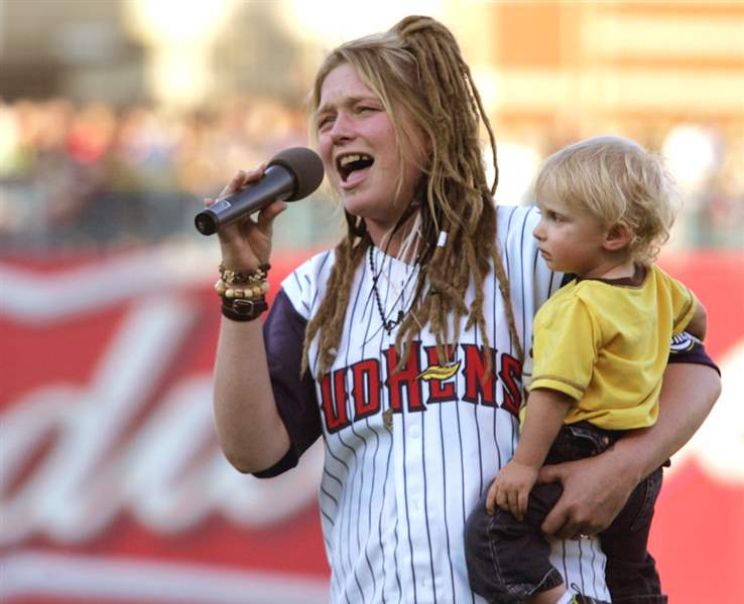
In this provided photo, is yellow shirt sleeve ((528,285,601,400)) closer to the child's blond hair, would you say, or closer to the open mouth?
the child's blond hair

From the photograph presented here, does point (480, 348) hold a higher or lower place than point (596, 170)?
lower

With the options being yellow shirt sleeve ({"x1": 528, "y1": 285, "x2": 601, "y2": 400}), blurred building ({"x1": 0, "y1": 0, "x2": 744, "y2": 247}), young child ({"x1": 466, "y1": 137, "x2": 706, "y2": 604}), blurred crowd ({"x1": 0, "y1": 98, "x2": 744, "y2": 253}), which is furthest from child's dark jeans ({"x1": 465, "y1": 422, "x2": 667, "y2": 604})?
blurred building ({"x1": 0, "y1": 0, "x2": 744, "y2": 247})

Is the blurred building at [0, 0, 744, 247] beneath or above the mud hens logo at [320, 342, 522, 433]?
beneath

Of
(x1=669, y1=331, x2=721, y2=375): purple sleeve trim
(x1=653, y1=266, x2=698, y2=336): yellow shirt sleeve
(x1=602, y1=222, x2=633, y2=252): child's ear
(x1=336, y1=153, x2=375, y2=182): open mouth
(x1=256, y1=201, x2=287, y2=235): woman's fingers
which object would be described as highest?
(x1=336, y1=153, x2=375, y2=182): open mouth

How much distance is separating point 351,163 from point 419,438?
53cm

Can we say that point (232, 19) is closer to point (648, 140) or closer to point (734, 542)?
point (648, 140)

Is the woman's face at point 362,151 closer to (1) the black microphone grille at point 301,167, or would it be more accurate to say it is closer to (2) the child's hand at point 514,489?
(1) the black microphone grille at point 301,167

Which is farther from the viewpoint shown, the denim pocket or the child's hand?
the denim pocket

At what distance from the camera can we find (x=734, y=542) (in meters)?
7.03

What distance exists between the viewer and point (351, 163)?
114 inches

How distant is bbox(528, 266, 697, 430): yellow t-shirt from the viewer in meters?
2.60

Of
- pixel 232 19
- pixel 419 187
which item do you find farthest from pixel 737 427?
pixel 232 19

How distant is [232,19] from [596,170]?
16322 mm

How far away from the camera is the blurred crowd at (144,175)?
7.91 m
